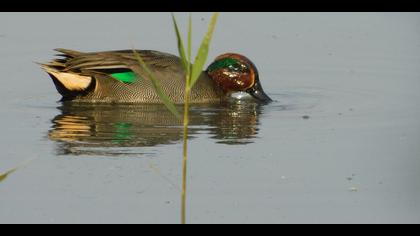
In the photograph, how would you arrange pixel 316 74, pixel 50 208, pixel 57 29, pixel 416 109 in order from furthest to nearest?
pixel 57 29, pixel 316 74, pixel 416 109, pixel 50 208

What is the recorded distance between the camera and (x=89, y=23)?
14.3 meters

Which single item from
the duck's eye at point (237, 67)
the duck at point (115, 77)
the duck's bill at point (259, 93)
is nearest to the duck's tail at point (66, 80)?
the duck at point (115, 77)

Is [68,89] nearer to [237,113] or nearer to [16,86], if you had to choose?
[16,86]

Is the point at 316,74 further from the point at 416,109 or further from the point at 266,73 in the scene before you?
the point at 416,109

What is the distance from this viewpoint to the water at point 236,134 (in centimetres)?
737

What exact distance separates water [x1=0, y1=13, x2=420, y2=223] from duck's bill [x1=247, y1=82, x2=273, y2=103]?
129mm

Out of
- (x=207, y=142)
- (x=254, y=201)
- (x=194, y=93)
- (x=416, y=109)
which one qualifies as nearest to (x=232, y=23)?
(x=194, y=93)

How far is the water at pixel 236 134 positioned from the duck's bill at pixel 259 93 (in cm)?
13

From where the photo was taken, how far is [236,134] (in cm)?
977

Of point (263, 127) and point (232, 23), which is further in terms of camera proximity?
point (232, 23)

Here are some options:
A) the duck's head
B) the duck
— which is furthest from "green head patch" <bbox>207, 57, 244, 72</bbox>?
the duck

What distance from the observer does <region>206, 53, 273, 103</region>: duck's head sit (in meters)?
11.9

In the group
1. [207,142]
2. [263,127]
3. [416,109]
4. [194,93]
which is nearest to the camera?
[207,142]

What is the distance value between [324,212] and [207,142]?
2120 millimetres
